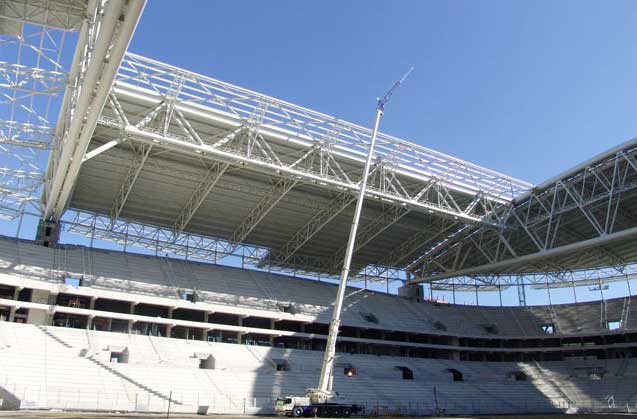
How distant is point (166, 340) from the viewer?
4056cm

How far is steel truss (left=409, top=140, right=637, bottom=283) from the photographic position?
40.2m

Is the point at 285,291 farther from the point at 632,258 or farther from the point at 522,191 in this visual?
the point at 632,258

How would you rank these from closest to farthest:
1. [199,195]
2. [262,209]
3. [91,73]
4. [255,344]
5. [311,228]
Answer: [91,73] → [199,195] → [262,209] → [255,344] → [311,228]

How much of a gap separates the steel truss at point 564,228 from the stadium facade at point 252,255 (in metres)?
0.27

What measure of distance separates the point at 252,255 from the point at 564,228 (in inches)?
1187

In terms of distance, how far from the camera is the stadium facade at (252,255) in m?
31.3

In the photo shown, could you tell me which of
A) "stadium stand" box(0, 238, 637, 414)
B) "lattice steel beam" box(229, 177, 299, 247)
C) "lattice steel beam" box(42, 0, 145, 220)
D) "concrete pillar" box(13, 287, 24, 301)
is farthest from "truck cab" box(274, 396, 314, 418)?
"concrete pillar" box(13, 287, 24, 301)

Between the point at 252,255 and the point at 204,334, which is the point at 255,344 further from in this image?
the point at 252,255

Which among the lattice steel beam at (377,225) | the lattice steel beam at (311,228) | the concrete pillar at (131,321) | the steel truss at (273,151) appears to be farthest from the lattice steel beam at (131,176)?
the lattice steel beam at (377,225)

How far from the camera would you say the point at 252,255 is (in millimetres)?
54812

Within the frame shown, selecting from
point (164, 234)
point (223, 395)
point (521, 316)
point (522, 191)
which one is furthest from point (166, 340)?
point (521, 316)

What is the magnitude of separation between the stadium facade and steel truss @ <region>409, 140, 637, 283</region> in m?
0.27

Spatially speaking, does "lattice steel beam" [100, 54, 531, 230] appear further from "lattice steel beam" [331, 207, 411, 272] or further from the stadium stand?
the stadium stand

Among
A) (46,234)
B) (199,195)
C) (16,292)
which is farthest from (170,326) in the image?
(46,234)
